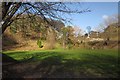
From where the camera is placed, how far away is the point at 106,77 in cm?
983

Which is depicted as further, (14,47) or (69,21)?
(14,47)

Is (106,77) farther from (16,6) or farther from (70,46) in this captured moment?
(70,46)

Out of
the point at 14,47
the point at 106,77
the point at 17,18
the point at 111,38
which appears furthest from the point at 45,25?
the point at 14,47

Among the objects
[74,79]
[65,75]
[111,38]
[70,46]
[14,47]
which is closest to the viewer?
[74,79]

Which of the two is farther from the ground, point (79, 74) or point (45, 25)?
point (45, 25)

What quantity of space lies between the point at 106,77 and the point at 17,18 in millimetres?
4892

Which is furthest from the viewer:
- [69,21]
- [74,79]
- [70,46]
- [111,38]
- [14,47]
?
[14,47]

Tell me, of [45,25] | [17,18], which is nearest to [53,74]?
[45,25]

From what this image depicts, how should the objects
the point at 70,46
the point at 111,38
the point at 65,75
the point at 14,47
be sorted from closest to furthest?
the point at 65,75, the point at 111,38, the point at 70,46, the point at 14,47

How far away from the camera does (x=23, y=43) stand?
136 feet

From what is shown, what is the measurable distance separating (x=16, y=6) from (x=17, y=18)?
0.92 meters

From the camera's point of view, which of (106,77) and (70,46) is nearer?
(106,77)

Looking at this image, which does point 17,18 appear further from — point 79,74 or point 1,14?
point 79,74

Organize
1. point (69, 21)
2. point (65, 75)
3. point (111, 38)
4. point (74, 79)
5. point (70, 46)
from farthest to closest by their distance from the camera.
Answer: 1. point (70, 46)
2. point (111, 38)
3. point (65, 75)
4. point (74, 79)
5. point (69, 21)
